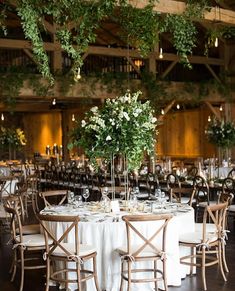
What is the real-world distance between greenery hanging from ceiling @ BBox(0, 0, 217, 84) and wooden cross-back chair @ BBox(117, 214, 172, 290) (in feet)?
10.9

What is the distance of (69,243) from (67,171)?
27.6 ft

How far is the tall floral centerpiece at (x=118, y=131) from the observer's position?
5.67 m

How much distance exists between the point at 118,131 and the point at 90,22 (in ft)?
9.17

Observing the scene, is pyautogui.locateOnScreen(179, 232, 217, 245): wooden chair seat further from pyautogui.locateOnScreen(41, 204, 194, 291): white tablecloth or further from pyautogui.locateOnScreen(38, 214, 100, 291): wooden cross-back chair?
pyautogui.locateOnScreen(38, 214, 100, 291): wooden cross-back chair

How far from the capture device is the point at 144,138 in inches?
227

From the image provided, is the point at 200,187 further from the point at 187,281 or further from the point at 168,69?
the point at 168,69

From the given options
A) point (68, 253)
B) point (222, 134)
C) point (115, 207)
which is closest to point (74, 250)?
point (68, 253)

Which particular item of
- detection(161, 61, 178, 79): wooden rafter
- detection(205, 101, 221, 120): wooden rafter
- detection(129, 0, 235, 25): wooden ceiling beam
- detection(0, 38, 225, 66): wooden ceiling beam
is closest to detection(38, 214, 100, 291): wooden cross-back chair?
detection(129, 0, 235, 25): wooden ceiling beam

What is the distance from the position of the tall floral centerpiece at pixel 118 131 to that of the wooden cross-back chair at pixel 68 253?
941 millimetres

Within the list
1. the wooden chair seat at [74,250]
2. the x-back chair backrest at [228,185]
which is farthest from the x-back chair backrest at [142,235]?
the x-back chair backrest at [228,185]

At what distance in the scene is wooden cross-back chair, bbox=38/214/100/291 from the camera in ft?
16.1

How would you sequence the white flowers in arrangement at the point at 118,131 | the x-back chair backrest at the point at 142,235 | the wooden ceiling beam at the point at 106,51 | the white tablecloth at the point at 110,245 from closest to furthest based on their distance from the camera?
the x-back chair backrest at the point at 142,235 → the white tablecloth at the point at 110,245 → the white flowers in arrangement at the point at 118,131 → the wooden ceiling beam at the point at 106,51

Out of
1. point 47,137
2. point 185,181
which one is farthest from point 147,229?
point 47,137

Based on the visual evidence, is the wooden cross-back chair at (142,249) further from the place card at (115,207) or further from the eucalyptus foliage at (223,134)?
the eucalyptus foliage at (223,134)
